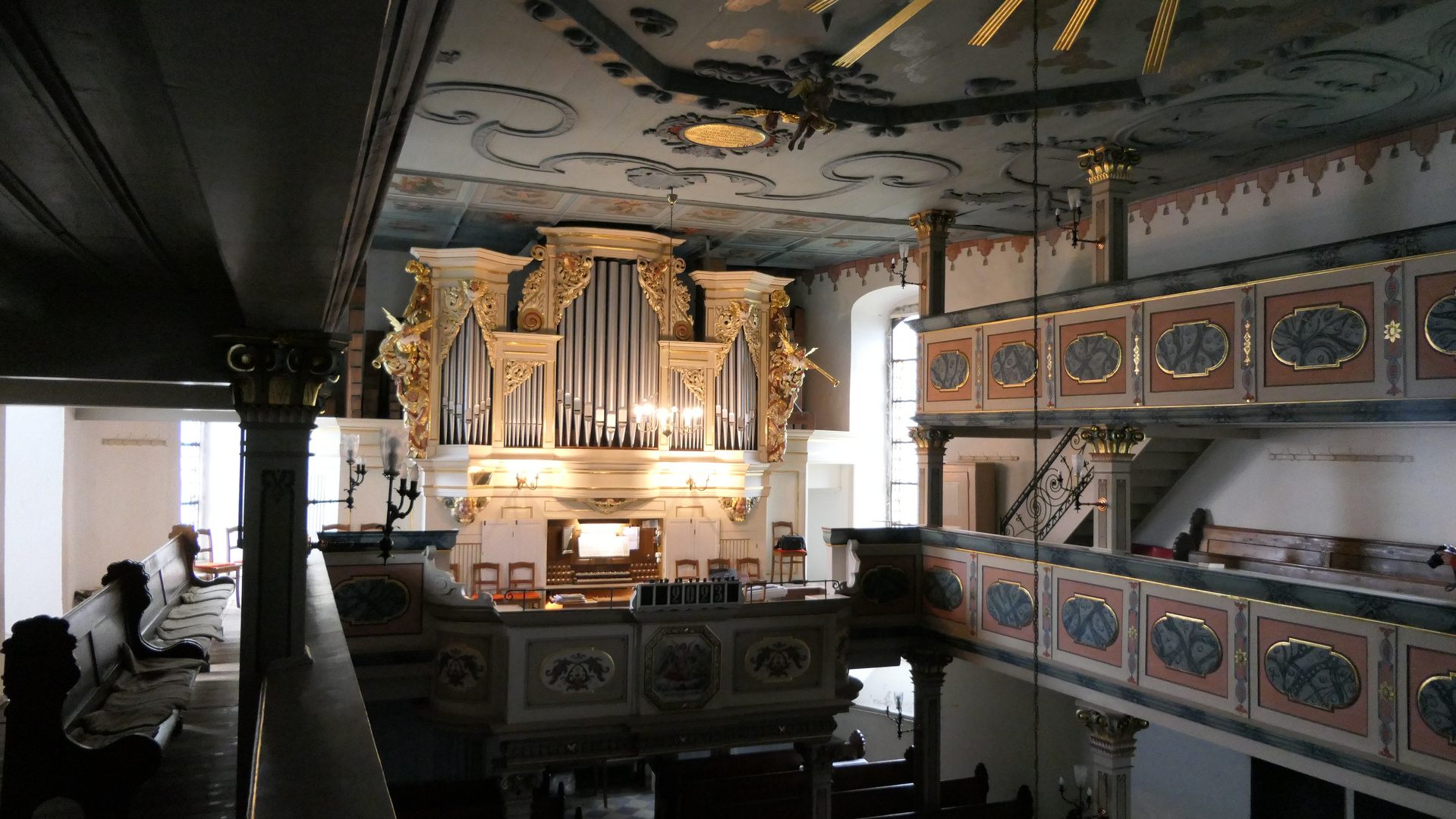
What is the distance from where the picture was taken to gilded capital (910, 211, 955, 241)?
10.1m

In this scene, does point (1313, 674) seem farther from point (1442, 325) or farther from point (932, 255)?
point (932, 255)

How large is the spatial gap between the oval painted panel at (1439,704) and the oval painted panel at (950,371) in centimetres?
452

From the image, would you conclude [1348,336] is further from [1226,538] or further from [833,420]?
[833,420]

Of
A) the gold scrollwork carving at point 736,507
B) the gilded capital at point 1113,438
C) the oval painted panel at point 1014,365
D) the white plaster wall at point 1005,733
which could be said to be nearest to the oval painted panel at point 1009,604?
the gilded capital at point 1113,438

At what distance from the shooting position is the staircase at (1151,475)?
9.52 m

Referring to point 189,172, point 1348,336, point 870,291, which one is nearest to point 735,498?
point 870,291

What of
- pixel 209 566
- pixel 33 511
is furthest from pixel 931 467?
pixel 33 511

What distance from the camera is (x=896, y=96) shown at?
273 inches

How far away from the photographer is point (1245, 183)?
8914mm

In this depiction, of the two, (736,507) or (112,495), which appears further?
(736,507)

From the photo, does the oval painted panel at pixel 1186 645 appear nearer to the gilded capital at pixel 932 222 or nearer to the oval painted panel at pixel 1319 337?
the oval painted panel at pixel 1319 337

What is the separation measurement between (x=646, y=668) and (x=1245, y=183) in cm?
723

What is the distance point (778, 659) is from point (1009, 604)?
222 centimetres

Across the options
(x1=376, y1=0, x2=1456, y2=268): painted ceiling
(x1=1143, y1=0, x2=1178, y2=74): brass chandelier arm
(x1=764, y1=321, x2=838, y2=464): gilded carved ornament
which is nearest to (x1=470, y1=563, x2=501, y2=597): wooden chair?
(x1=764, y1=321, x2=838, y2=464): gilded carved ornament
